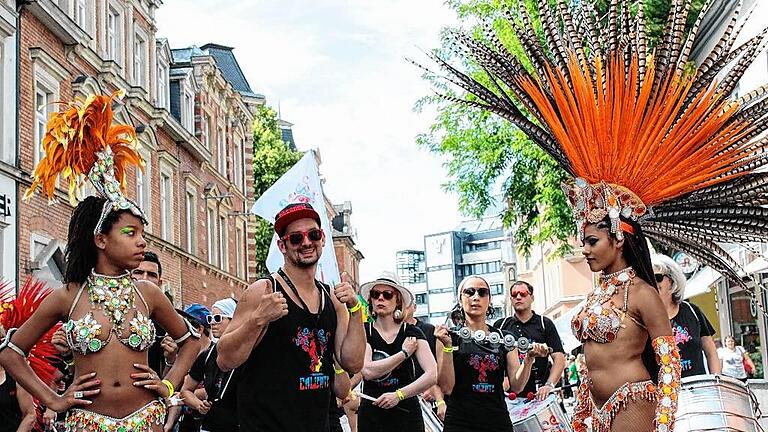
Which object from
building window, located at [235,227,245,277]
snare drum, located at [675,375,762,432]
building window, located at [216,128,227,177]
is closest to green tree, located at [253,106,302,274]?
building window, located at [235,227,245,277]

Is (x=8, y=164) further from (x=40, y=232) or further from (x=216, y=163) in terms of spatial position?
(x=216, y=163)

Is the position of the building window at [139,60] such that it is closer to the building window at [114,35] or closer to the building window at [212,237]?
the building window at [114,35]

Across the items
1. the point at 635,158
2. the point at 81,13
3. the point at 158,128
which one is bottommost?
the point at 635,158

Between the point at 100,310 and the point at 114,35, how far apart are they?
950 inches

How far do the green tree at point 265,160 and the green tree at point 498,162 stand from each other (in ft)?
85.3

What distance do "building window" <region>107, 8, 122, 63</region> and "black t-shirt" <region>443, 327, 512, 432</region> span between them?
70.8 feet

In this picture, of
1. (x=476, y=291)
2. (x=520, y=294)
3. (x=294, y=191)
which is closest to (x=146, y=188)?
(x=294, y=191)

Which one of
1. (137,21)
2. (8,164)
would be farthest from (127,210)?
(137,21)

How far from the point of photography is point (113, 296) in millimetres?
5438

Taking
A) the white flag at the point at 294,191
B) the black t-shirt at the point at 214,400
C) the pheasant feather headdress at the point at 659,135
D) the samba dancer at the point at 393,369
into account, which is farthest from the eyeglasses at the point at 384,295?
the pheasant feather headdress at the point at 659,135

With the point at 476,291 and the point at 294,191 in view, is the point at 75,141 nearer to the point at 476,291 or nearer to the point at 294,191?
the point at 476,291

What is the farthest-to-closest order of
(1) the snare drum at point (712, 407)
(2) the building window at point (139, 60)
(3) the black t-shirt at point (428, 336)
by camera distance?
(2) the building window at point (139, 60) → (3) the black t-shirt at point (428, 336) → (1) the snare drum at point (712, 407)

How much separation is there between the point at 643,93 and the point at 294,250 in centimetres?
222

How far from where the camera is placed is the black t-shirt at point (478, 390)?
7617 millimetres
